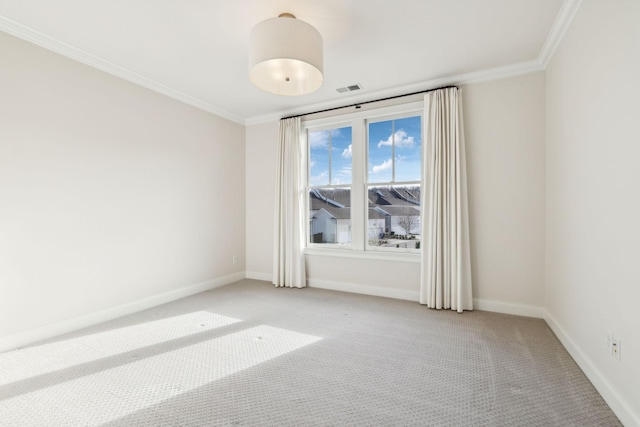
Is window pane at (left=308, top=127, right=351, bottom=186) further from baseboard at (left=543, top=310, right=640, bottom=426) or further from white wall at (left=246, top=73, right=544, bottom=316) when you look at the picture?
baseboard at (left=543, top=310, right=640, bottom=426)

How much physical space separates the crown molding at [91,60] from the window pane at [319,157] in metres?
1.58

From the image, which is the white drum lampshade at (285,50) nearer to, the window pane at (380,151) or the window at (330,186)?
the window pane at (380,151)

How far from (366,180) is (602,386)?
2981 millimetres

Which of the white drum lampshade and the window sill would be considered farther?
the window sill

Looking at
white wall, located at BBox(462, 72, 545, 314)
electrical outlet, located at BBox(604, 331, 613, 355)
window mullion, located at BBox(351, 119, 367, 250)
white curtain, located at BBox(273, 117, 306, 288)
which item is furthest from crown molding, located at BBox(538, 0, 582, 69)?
white curtain, located at BBox(273, 117, 306, 288)

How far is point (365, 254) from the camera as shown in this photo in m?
4.07

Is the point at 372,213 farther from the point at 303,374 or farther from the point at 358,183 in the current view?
the point at 303,374

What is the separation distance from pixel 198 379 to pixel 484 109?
3.78 m

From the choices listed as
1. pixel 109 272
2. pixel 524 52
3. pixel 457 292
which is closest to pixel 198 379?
pixel 109 272

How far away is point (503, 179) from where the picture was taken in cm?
327

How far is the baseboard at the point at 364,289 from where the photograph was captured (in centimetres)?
379

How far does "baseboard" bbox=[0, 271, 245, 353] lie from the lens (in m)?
2.51

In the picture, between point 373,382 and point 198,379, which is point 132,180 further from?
point 373,382

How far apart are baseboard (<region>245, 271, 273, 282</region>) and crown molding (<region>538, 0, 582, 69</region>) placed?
436cm
